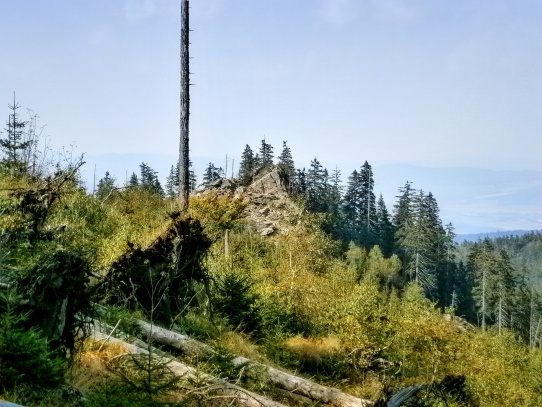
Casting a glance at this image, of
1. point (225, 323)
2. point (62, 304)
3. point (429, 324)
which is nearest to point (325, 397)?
point (225, 323)

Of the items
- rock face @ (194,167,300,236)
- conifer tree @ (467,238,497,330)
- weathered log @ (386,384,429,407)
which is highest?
rock face @ (194,167,300,236)

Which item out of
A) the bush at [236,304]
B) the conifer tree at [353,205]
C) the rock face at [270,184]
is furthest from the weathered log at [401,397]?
the conifer tree at [353,205]

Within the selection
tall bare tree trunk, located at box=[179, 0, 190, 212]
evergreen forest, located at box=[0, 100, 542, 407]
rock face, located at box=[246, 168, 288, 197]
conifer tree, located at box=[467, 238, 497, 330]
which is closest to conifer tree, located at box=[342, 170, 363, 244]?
conifer tree, located at box=[467, 238, 497, 330]

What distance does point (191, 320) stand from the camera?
491 inches

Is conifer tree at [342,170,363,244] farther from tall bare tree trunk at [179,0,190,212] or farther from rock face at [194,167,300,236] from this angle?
tall bare tree trunk at [179,0,190,212]

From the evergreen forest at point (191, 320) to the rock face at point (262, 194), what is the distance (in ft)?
30.4

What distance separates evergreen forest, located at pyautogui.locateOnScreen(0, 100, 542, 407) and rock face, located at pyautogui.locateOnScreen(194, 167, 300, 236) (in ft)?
30.4

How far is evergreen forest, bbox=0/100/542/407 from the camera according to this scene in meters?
5.02

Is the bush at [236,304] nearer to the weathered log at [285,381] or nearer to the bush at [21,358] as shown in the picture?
the weathered log at [285,381]

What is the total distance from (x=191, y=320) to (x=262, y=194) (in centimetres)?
4609

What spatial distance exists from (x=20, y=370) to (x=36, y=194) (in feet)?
17.9

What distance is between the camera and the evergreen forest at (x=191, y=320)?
5023 mm

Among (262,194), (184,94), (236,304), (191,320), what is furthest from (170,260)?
(262,194)

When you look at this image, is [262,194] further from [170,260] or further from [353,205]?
[170,260]
